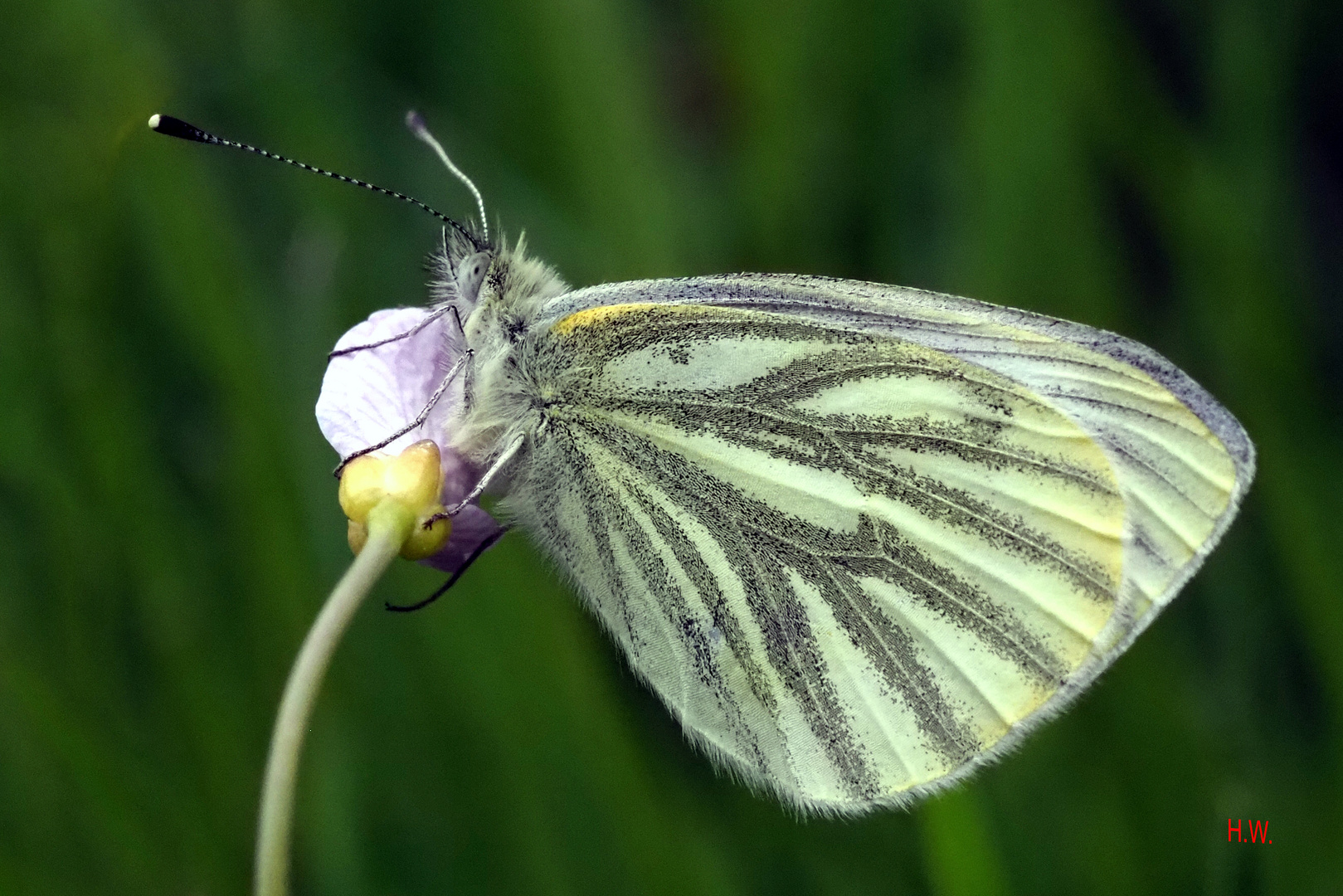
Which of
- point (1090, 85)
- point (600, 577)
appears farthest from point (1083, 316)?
point (600, 577)

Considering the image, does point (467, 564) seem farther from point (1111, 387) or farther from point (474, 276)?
point (1111, 387)

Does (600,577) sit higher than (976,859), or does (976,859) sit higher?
(600,577)

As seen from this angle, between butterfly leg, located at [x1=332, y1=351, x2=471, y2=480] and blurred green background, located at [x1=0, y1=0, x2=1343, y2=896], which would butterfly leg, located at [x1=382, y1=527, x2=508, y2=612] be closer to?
butterfly leg, located at [x1=332, y1=351, x2=471, y2=480]

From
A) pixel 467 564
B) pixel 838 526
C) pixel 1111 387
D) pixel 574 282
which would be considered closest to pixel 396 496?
pixel 467 564

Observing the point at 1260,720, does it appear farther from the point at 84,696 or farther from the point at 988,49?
the point at 84,696

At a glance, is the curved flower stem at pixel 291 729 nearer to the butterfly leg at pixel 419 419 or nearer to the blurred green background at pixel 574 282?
the butterfly leg at pixel 419 419
